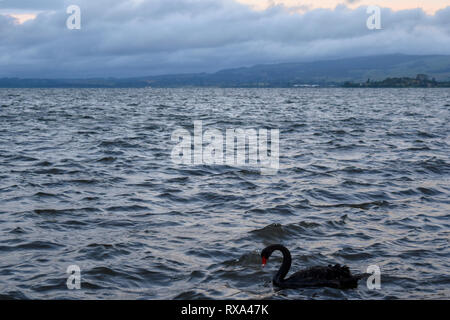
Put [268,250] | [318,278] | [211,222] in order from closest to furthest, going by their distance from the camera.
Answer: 1. [318,278]
2. [268,250]
3. [211,222]

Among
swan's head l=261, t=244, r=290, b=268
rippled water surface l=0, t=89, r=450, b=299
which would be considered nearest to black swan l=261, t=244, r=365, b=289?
rippled water surface l=0, t=89, r=450, b=299

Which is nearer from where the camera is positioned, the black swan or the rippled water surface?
the black swan

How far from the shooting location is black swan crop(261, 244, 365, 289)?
10.4m

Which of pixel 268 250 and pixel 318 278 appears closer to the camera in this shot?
pixel 318 278

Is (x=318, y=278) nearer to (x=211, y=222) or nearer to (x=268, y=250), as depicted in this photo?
(x=268, y=250)

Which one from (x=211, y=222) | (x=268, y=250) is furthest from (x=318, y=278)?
(x=211, y=222)

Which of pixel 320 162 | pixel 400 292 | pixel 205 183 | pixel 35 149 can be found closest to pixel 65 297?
pixel 400 292

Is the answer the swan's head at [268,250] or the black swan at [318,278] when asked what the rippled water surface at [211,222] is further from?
the swan's head at [268,250]

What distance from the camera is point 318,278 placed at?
1042 centimetres

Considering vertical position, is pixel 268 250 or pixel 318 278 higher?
pixel 268 250

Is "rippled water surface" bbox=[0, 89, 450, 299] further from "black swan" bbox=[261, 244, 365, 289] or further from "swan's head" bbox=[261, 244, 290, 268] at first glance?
"swan's head" bbox=[261, 244, 290, 268]

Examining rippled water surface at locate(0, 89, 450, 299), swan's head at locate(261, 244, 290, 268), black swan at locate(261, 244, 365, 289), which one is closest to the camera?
black swan at locate(261, 244, 365, 289)

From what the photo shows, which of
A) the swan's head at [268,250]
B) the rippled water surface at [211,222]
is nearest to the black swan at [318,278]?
the rippled water surface at [211,222]
